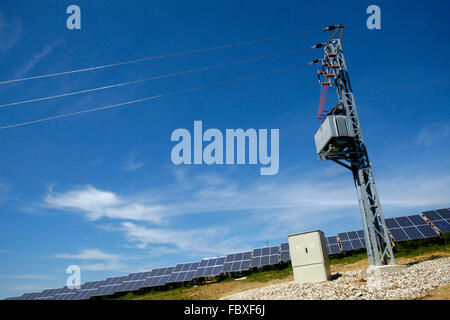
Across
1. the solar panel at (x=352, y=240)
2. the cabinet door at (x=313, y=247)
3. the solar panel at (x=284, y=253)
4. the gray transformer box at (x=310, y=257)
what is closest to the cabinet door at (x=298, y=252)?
the gray transformer box at (x=310, y=257)

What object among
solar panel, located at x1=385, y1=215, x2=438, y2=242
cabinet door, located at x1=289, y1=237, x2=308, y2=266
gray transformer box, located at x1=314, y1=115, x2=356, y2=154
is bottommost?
cabinet door, located at x1=289, y1=237, x2=308, y2=266

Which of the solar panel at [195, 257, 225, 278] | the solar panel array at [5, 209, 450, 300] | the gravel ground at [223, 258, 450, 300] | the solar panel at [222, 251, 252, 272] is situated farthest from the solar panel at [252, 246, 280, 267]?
the gravel ground at [223, 258, 450, 300]

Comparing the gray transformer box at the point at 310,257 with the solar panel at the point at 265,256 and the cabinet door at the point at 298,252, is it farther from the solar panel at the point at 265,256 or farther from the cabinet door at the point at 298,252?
the solar panel at the point at 265,256

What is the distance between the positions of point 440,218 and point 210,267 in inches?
753

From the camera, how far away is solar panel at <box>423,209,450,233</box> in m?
18.4

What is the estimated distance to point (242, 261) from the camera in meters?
24.3

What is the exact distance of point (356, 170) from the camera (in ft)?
49.7

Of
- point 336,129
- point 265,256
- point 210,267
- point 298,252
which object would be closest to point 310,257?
point 298,252

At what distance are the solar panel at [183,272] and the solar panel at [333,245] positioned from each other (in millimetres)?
12168

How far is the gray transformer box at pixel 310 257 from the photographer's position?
1291 centimetres

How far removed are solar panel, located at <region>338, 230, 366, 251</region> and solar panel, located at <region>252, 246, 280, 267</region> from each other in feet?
16.6

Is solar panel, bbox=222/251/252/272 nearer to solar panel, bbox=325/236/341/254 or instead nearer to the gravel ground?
solar panel, bbox=325/236/341/254
